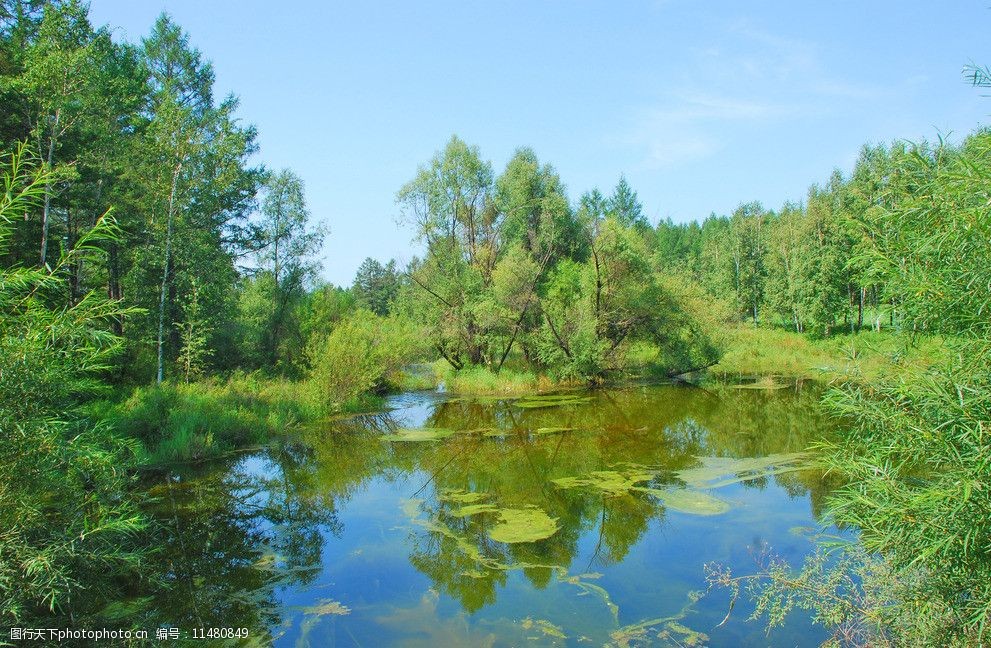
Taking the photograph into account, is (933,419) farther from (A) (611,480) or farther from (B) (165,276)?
(B) (165,276)

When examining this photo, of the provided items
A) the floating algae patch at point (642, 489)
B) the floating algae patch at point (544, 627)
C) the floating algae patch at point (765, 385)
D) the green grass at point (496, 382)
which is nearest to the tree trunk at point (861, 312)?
the floating algae patch at point (765, 385)

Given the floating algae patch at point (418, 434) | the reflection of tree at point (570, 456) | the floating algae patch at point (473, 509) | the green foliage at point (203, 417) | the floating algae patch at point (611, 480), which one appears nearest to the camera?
the reflection of tree at point (570, 456)

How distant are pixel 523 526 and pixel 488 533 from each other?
538mm

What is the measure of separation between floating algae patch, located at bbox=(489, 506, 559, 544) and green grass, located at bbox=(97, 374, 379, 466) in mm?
7249

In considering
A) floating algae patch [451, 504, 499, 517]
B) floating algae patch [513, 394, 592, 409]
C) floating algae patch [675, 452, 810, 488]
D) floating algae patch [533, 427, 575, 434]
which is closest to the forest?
floating algae patch [513, 394, 592, 409]

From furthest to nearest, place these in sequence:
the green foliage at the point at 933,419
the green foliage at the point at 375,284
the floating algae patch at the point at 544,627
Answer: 1. the green foliage at the point at 375,284
2. the floating algae patch at the point at 544,627
3. the green foliage at the point at 933,419

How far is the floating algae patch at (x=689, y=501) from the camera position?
902cm

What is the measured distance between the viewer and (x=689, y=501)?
9406mm

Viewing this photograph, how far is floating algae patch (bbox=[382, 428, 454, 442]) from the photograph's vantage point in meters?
14.7

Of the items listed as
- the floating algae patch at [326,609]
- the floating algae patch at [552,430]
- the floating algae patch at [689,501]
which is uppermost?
the floating algae patch at [552,430]

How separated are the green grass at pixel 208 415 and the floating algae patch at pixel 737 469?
9956 millimetres

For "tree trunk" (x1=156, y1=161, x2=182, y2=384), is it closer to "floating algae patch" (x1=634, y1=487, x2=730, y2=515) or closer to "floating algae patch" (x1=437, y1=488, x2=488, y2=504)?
"floating algae patch" (x1=437, y1=488, x2=488, y2=504)

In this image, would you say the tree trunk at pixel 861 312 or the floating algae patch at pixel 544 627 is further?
the tree trunk at pixel 861 312

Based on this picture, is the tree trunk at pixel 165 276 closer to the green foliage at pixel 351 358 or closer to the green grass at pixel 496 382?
the green foliage at pixel 351 358
